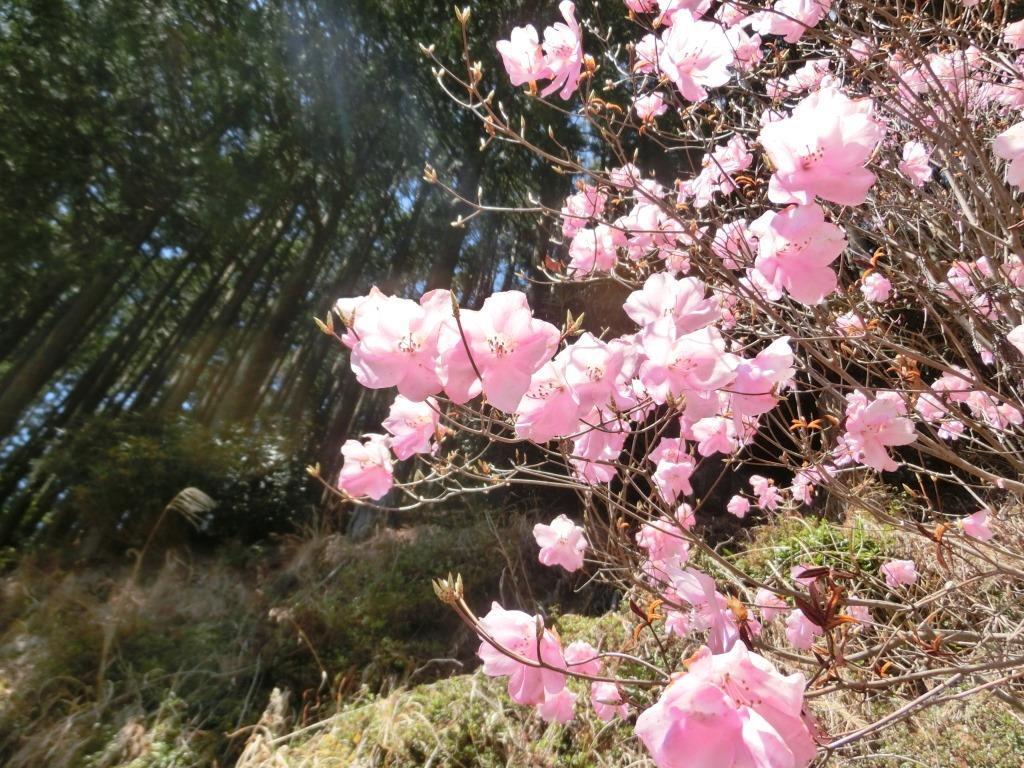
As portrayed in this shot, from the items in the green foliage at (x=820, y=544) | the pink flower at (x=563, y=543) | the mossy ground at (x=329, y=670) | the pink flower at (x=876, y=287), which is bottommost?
the mossy ground at (x=329, y=670)

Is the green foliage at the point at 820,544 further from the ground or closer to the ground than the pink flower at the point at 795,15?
closer to the ground

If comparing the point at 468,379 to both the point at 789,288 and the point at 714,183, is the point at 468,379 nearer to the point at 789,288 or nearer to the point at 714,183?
the point at 789,288

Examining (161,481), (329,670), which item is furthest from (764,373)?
(161,481)

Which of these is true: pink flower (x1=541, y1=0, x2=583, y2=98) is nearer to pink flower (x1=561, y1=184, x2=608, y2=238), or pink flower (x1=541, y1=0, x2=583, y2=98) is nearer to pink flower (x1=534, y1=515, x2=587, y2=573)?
pink flower (x1=561, y1=184, x2=608, y2=238)

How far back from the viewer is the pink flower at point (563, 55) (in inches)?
53.6

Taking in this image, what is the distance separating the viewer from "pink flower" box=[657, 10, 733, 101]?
1.22 metres

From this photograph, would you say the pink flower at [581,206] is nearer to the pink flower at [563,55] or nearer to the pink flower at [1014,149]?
the pink flower at [563,55]

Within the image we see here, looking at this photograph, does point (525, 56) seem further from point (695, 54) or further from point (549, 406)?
point (549, 406)

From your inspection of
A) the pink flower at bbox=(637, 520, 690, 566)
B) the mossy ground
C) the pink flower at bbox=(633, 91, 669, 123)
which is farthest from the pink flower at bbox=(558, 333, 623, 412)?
the pink flower at bbox=(633, 91, 669, 123)

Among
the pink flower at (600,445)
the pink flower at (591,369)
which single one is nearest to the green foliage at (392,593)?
the pink flower at (600,445)

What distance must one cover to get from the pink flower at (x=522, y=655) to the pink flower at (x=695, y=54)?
3.72ft

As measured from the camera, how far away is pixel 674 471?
4.98ft

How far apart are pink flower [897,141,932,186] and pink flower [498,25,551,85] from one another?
3.99ft

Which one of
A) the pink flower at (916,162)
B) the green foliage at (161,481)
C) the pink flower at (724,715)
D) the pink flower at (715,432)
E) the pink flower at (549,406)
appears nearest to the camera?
the pink flower at (724,715)
